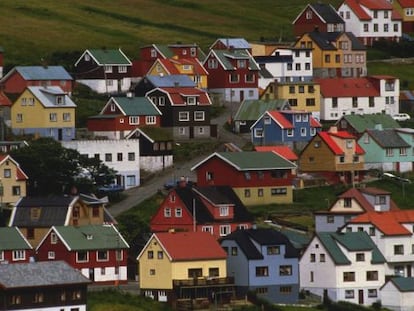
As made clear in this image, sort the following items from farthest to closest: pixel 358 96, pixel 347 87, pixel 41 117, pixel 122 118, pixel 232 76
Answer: pixel 232 76, pixel 347 87, pixel 358 96, pixel 122 118, pixel 41 117

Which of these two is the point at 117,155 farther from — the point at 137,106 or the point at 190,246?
the point at 190,246

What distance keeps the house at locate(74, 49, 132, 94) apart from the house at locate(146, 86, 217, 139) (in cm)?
860

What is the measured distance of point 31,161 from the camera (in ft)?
415

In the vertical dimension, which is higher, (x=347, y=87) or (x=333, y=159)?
(x=347, y=87)

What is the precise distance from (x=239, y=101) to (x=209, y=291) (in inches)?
1756

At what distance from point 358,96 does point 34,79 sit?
70.7ft

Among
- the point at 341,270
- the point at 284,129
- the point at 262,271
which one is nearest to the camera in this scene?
the point at 262,271

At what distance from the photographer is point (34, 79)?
14788cm

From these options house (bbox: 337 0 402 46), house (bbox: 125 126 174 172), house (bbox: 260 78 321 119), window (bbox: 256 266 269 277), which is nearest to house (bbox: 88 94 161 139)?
house (bbox: 125 126 174 172)

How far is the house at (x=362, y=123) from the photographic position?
14450 centimetres

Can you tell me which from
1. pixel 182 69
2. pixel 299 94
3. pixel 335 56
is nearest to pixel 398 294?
pixel 299 94

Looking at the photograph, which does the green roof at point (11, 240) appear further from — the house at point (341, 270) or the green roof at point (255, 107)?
the green roof at point (255, 107)

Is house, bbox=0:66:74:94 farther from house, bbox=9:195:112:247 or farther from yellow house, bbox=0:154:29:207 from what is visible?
house, bbox=9:195:112:247

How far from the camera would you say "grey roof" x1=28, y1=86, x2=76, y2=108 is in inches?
5517
